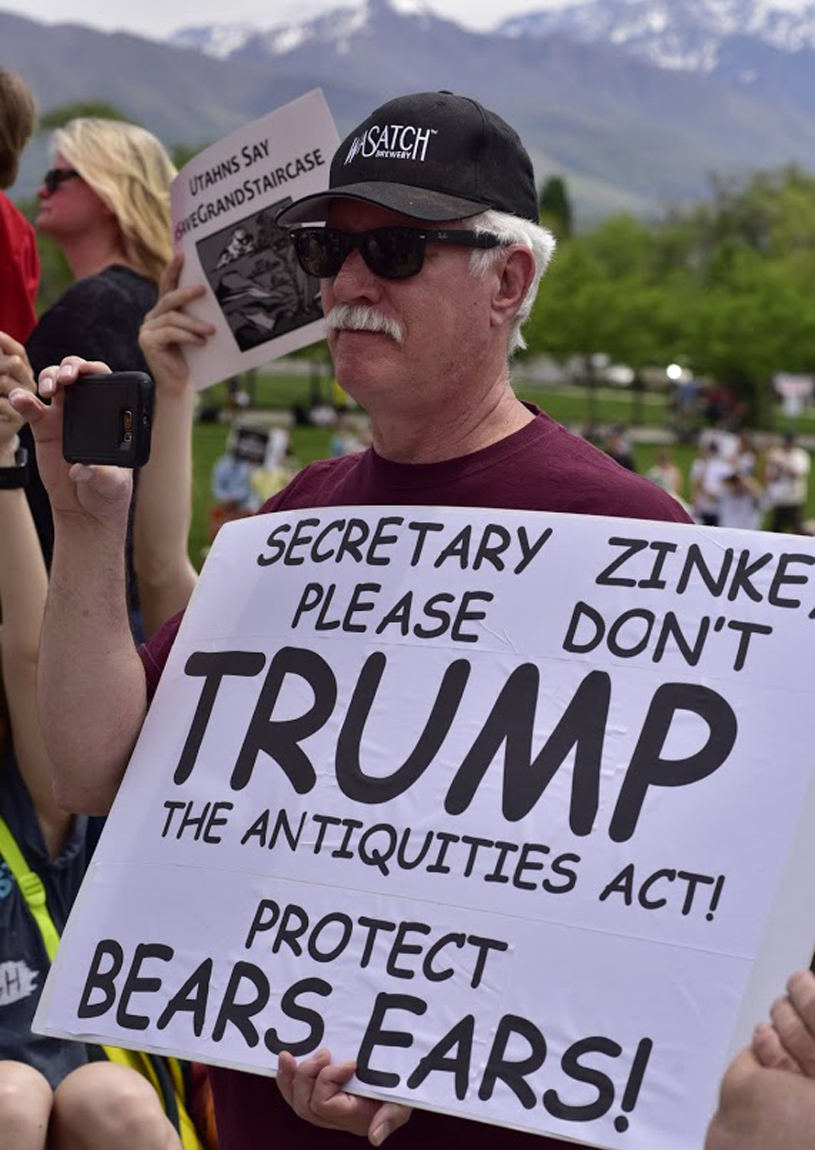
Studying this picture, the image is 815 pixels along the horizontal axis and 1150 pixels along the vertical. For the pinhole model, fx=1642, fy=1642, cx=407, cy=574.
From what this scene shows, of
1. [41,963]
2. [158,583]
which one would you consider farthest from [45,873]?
[158,583]

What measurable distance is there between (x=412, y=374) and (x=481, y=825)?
64cm

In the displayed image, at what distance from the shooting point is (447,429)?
2.33 m

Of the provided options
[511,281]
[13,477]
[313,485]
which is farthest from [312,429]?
[511,281]

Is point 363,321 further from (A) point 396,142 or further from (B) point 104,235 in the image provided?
(B) point 104,235

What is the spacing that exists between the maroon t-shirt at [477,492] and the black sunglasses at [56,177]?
1.70 meters

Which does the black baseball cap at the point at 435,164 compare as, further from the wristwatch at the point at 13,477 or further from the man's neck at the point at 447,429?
the wristwatch at the point at 13,477

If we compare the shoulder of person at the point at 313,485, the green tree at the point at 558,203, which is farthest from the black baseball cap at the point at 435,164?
the green tree at the point at 558,203

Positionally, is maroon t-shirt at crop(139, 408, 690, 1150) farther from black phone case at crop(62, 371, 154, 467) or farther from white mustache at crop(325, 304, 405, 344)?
black phone case at crop(62, 371, 154, 467)

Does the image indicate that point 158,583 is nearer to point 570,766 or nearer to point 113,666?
point 113,666

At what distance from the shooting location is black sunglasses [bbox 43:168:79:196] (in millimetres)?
3818

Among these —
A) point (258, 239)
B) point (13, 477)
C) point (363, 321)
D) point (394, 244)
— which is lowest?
point (13, 477)

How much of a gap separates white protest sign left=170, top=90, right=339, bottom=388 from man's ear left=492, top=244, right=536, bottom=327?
98 cm

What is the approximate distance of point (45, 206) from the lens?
3855mm

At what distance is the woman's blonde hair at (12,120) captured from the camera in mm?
3717
